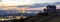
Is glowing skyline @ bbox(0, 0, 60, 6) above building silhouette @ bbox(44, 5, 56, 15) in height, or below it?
above

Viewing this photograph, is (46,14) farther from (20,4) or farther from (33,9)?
(20,4)

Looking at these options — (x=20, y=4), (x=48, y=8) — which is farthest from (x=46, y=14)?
(x=20, y=4)

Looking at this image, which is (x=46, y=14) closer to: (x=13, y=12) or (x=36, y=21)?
(x=36, y=21)

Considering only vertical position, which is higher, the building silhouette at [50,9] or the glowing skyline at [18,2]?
the glowing skyline at [18,2]

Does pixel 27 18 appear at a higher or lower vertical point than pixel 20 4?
lower

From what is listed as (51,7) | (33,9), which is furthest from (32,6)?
(51,7)

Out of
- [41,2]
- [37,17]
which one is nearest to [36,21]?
[37,17]

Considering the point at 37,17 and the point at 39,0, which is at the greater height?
the point at 39,0
